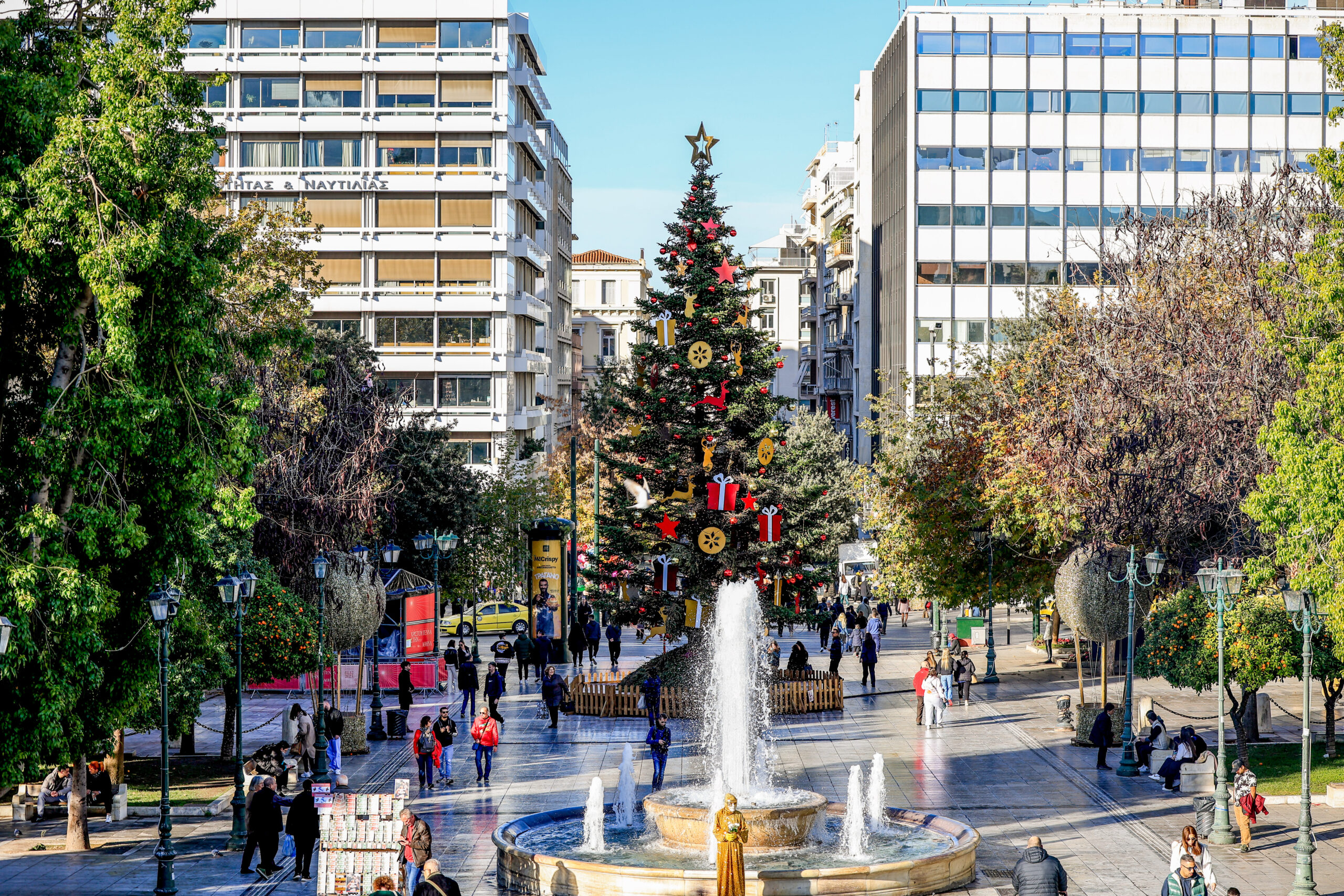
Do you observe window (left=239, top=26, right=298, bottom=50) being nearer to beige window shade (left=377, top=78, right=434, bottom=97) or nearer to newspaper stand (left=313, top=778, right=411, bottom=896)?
beige window shade (left=377, top=78, right=434, bottom=97)

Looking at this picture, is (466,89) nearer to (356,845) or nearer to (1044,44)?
(1044,44)

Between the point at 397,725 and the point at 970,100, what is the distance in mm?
50804

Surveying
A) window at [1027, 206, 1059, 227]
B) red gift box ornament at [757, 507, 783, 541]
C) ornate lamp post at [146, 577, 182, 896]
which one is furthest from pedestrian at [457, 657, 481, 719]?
window at [1027, 206, 1059, 227]

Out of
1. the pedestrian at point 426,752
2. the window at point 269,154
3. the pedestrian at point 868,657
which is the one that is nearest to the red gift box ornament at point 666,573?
the pedestrian at point 868,657

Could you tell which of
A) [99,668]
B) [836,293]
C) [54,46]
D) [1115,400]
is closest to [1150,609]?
[1115,400]

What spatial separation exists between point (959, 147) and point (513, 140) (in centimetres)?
2256

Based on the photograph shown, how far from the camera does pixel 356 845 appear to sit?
17703 millimetres

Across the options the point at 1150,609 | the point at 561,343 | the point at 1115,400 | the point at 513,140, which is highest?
the point at 513,140

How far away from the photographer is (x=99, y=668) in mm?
17469

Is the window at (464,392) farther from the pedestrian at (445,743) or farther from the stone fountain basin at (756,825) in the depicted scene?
the stone fountain basin at (756,825)

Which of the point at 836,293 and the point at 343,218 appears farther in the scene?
Result: the point at 836,293

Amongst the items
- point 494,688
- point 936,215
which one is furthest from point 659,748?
point 936,215

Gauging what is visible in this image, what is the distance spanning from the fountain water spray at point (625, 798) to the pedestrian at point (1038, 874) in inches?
309

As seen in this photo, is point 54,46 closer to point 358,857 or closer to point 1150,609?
point 358,857
